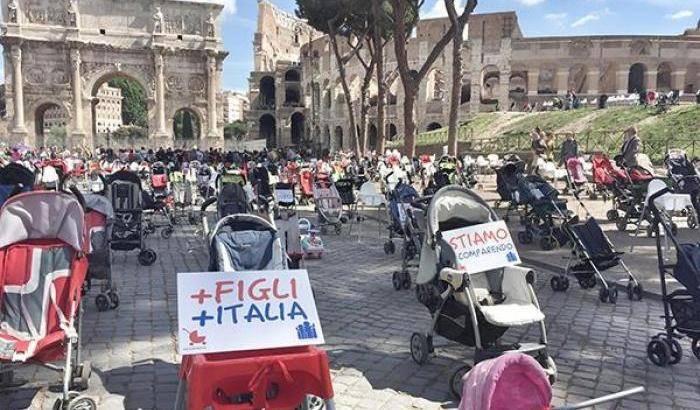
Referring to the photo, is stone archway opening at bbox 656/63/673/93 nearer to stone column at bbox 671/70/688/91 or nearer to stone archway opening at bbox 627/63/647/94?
stone column at bbox 671/70/688/91

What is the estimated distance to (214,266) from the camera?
4.47 m

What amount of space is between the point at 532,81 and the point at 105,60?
112 ft

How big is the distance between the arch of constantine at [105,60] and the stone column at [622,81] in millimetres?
32156

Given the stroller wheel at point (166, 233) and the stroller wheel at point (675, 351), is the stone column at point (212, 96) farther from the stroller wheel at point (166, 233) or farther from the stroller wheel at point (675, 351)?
the stroller wheel at point (675, 351)

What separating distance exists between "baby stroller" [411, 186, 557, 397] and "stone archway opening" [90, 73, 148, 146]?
48.0m

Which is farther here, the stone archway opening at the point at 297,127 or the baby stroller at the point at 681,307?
the stone archway opening at the point at 297,127

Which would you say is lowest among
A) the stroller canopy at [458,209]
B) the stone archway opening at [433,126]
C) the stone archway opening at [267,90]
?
the stroller canopy at [458,209]

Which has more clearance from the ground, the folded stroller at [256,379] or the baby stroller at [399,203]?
the baby stroller at [399,203]

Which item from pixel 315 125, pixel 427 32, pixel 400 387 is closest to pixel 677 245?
pixel 400 387

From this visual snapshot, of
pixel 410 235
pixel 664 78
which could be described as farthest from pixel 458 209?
pixel 664 78

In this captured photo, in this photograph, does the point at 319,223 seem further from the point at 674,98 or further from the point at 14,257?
the point at 674,98

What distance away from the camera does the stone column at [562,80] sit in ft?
161

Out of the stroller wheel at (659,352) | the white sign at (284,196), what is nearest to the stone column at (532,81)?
the white sign at (284,196)

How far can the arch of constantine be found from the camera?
45.7 meters
